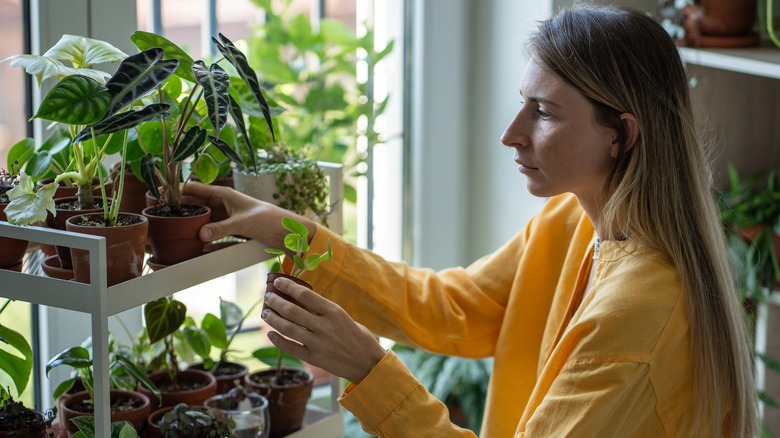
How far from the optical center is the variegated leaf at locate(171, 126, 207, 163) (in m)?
1.23

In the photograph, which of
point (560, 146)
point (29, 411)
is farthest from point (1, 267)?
point (560, 146)

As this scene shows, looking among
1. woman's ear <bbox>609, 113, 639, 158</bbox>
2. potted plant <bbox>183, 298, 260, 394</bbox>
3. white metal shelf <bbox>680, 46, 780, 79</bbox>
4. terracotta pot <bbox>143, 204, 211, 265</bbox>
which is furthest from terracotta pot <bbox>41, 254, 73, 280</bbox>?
white metal shelf <bbox>680, 46, 780, 79</bbox>

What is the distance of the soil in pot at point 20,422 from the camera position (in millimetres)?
1259

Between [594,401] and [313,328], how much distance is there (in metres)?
0.38

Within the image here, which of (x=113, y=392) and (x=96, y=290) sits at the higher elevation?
(x=96, y=290)

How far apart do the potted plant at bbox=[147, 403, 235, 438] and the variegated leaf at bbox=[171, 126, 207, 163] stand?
0.37m

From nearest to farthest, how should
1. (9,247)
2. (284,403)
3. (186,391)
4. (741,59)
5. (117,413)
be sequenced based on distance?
(9,247), (117,413), (186,391), (284,403), (741,59)

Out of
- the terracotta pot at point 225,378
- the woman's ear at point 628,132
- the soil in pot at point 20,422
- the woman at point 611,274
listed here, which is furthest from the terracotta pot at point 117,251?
the woman's ear at point 628,132

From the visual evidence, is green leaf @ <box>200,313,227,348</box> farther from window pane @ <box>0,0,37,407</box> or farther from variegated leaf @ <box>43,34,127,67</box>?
variegated leaf @ <box>43,34,127,67</box>

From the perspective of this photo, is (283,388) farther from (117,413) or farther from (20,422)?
(20,422)

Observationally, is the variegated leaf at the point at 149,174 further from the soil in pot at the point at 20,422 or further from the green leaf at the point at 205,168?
the soil in pot at the point at 20,422

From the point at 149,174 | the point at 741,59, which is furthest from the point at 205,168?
the point at 741,59

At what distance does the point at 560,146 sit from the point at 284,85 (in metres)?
1.03

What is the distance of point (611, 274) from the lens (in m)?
1.39
